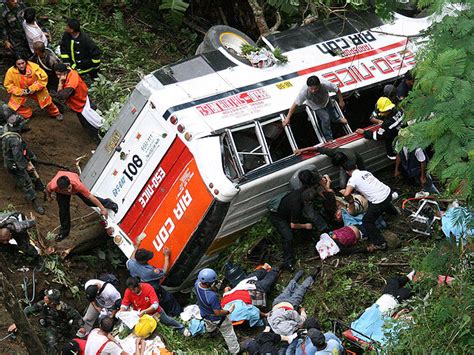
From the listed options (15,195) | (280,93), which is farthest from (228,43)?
(15,195)

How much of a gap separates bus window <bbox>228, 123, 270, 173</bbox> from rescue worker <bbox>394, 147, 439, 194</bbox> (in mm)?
2093

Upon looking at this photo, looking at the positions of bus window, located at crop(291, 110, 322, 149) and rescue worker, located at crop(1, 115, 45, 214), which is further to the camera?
bus window, located at crop(291, 110, 322, 149)

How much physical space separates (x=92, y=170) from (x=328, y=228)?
3292mm

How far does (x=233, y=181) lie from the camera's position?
10.9 m

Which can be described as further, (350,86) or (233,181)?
(350,86)

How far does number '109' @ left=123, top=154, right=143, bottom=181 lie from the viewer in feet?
37.9

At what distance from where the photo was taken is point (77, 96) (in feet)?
44.7

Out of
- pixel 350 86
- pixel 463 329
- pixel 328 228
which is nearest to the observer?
pixel 463 329

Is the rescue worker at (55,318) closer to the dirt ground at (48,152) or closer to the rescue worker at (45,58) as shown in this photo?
the dirt ground at (48,152)

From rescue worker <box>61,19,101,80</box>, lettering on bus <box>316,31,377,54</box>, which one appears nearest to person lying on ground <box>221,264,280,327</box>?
lettering on bus <box>316,31,377,54</box>

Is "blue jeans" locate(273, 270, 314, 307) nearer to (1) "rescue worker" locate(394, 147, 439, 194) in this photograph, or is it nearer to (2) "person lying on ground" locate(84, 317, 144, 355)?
(2) "person lying on ground" locate(84, 317, 144, 355)

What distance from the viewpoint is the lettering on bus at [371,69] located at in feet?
41.0

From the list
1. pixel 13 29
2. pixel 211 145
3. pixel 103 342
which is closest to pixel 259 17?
pixel 13 29

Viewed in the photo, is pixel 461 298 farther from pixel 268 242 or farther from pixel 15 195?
pixel 15 195
